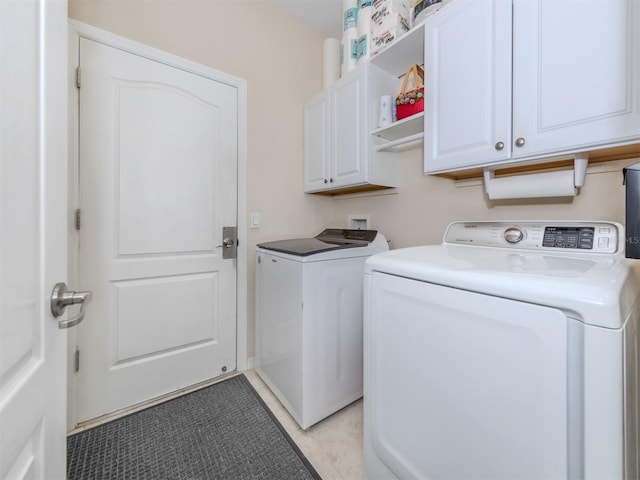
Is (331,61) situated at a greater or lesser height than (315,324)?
greater

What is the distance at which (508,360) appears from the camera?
0.70 metres

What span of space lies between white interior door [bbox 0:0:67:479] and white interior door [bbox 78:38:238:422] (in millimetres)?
1084

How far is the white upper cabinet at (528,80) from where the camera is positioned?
86 cm

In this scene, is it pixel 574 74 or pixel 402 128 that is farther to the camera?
pixel 402 128

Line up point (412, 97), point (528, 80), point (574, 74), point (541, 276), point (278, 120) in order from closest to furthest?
point (541, 276), point (574, 74), point (528, 80), point (412, 97), point (278, 120)

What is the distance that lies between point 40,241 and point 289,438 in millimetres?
1420

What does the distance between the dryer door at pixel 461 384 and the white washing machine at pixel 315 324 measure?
46 centimetres

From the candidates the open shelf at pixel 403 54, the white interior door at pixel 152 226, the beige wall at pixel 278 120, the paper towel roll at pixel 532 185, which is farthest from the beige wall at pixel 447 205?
the white interior door at pixel 152 226

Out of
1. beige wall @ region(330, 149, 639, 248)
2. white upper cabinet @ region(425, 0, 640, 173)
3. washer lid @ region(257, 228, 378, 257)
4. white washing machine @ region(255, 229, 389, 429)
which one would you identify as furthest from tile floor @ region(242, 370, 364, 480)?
white upper cabinet @ region(425, 0, 640, 173)

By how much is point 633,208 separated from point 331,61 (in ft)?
7.02

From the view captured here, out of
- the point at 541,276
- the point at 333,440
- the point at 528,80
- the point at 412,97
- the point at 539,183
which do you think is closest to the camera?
the point at 541,276

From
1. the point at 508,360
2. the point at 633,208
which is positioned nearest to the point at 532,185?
the point at 633,208

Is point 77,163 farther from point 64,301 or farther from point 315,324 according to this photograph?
point 315,324

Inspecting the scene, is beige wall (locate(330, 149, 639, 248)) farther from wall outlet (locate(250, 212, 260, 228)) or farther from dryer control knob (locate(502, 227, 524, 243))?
wall outlet (locate(250, 212, 260, 228))
